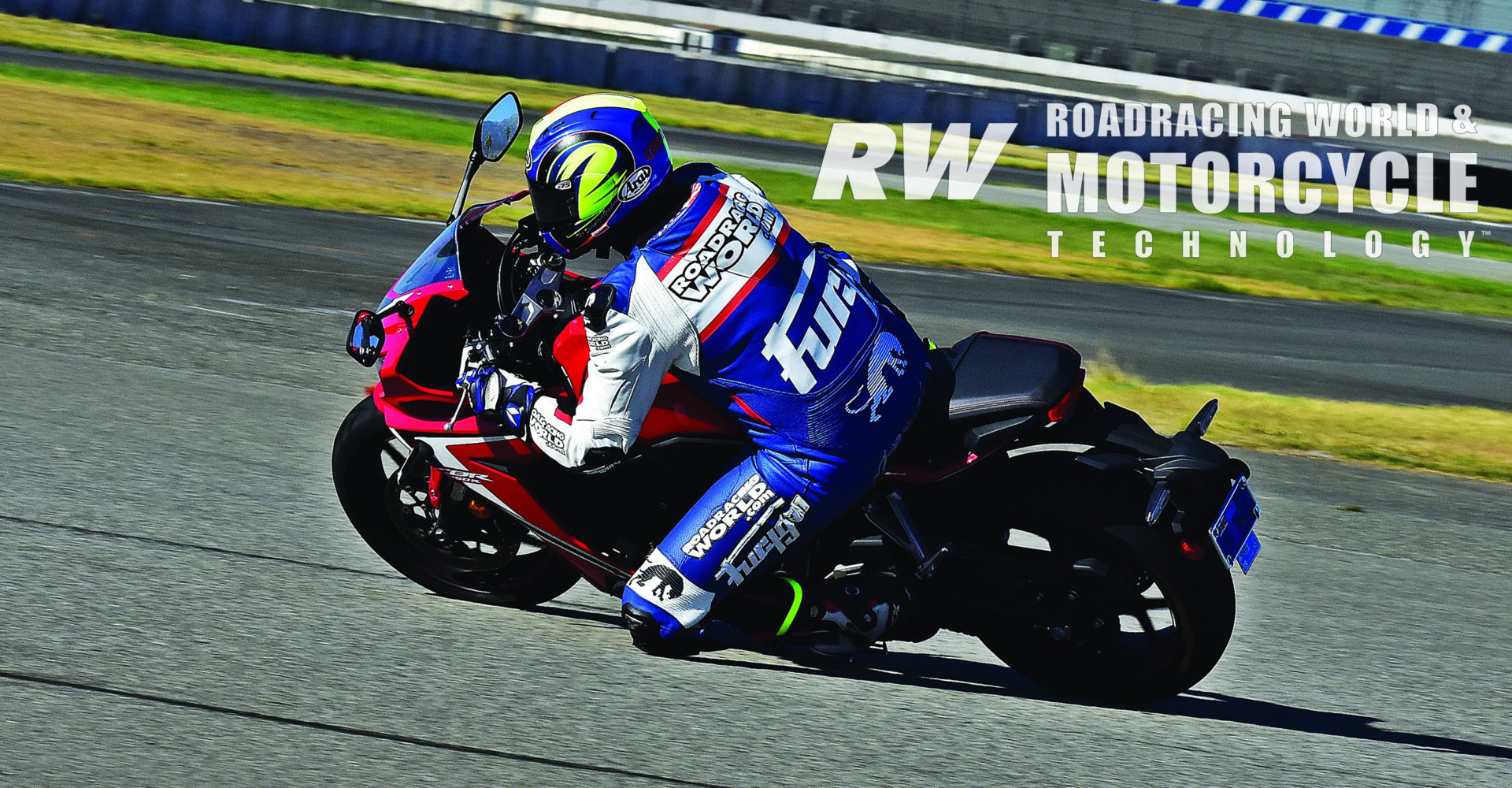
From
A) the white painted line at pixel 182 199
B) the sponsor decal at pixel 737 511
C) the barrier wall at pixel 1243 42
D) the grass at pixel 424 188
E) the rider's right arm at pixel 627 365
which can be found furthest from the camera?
the barrier wall at pixel 1243 42

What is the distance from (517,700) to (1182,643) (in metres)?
1.87

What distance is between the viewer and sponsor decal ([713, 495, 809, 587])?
423 cm

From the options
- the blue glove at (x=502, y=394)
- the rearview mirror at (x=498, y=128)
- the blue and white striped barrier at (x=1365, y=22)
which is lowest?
the blue glove at (x=502, y=394)

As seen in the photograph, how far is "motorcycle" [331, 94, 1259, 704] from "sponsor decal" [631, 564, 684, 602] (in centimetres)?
2

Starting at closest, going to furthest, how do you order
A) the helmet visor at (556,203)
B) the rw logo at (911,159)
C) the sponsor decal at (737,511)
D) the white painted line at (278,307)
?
the helmet visor at (556,203), the sponsor decal at (737,511), the white painted line at (278,307), the rw logo at (911,159)

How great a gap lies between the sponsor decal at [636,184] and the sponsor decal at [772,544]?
0.95 metres

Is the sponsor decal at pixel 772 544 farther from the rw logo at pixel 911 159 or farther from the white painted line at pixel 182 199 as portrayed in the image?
the rw logo at pixel 911 159

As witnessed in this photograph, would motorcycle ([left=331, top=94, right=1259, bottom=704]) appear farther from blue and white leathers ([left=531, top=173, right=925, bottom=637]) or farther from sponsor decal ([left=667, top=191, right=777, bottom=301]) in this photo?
sponsor decal ([left=667, top=191, right=777, bottom=301])

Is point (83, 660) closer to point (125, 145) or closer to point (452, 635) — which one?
point (452, 635)

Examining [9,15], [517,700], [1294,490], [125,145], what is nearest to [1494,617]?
[1294,490]

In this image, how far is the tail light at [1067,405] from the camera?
13.6 ft

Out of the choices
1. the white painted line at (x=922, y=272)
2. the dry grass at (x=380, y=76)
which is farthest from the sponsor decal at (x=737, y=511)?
the dry grass at (x=380, y=76)

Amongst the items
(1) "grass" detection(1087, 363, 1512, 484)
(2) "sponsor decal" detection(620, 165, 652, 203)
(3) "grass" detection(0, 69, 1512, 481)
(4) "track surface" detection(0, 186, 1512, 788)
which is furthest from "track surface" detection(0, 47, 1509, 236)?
(2) "sponsor decal" detection(620, 165, 652, 203)

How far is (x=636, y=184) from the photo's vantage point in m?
4.13
